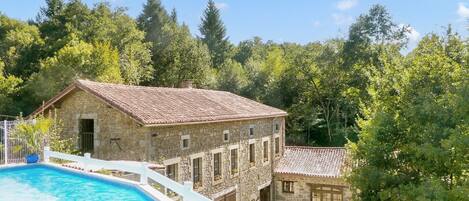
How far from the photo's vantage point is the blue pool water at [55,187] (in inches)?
414

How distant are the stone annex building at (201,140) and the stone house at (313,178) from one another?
0.19ft

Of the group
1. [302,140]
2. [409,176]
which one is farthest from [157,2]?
[409,176]

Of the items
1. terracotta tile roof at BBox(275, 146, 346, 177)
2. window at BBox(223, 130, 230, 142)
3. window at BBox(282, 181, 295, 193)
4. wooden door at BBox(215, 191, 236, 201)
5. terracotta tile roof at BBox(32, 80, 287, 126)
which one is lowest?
window at BBox(282, 181, 295, 193)

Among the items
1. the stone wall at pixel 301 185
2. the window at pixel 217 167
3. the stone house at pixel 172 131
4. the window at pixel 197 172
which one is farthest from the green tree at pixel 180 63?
the window at pixel 197 172

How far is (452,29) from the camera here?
57.6 ft

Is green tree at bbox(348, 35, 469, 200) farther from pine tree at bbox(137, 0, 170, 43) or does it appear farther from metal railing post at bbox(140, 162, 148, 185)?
pine tree at bbox(137, 0, 170, 43)

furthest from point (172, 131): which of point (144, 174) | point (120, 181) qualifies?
point (144, 174)

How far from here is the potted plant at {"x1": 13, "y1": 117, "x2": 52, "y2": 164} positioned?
1405 centimetres

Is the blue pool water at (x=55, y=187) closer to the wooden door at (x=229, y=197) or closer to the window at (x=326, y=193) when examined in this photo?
the wooden door at (x=229, y=197)

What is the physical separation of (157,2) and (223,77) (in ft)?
63.2

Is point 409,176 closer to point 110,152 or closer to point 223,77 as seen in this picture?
point 110,152

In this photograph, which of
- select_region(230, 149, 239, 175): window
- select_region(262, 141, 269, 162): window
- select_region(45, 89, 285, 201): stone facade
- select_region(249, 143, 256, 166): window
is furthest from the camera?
select_region(262, 141, 269, 162): window

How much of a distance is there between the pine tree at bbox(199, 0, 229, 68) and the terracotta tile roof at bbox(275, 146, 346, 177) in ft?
125

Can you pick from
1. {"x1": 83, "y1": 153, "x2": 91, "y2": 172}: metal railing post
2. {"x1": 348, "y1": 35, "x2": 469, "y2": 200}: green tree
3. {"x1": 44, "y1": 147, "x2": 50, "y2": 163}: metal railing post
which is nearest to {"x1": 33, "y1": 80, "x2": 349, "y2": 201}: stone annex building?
{"x1": 44, "y1": 147, "x2": 50, "y2": 163}: metal railing post
